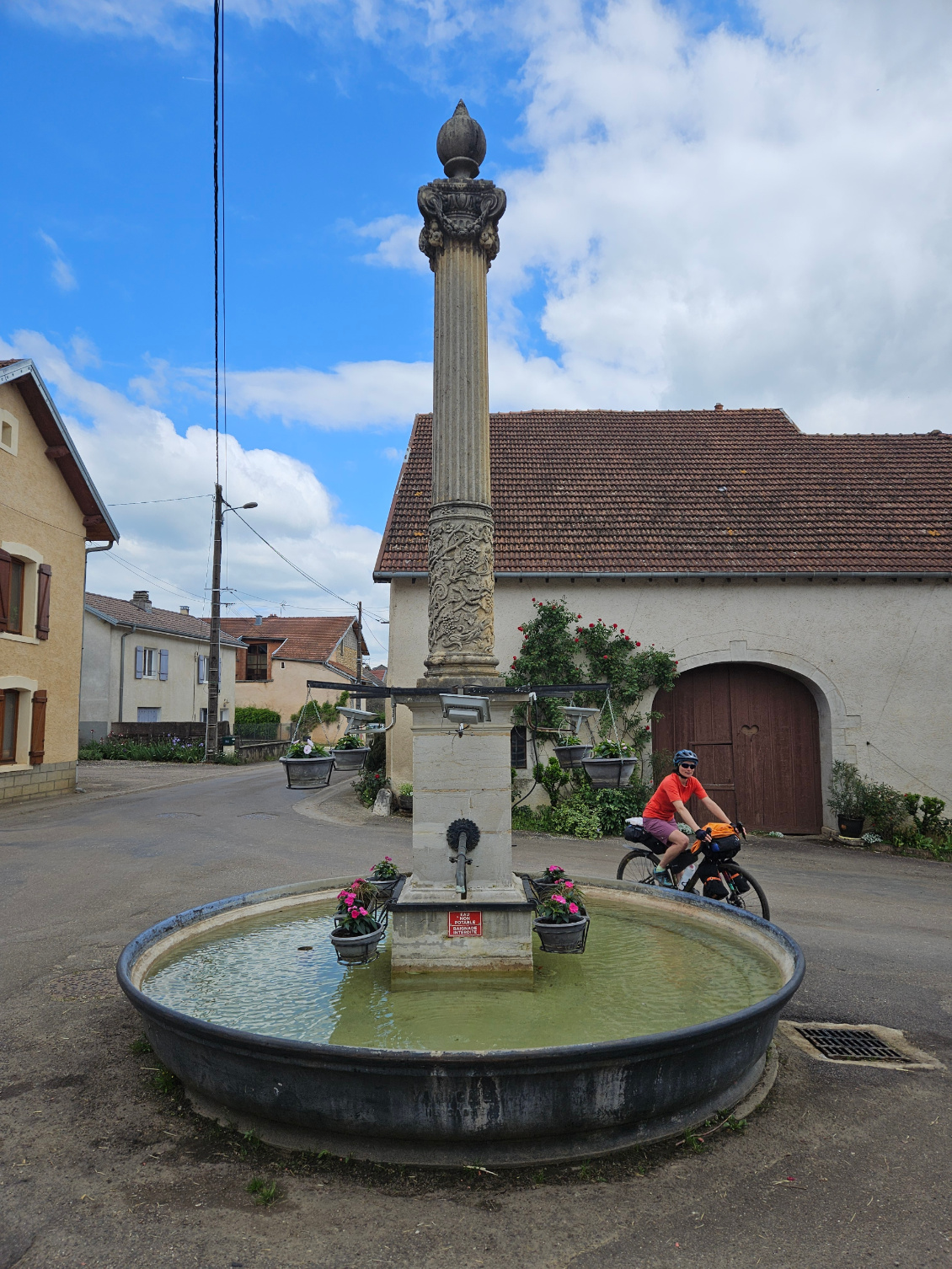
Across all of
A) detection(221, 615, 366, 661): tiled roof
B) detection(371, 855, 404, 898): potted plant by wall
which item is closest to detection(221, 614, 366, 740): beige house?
detection(221, 615, 366, 661): tiled roof

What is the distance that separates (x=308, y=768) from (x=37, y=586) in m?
13.9

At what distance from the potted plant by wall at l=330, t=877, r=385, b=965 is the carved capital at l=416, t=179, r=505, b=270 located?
4.57 m

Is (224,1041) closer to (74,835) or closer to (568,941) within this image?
(568,941)

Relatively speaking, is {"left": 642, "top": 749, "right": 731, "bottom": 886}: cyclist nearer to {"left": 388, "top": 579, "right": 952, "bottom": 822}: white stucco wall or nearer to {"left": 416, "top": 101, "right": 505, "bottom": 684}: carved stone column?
{"left": 416, "top": 101, "right": 505, "bottom": 684}: carved stone column

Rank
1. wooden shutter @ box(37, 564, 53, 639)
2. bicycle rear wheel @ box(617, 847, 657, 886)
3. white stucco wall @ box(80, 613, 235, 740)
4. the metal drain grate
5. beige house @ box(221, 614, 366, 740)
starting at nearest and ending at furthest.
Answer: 1. the metal drain grate
2. bicycle rear wheel @ box(617, 847, 657, 886)
3. wooden shutter @ box(37, 564, 53, 639)
4. white stucco wall @ box(80, 613, 235, 740)
5. beige house @ box(221, 614, 366, 740)

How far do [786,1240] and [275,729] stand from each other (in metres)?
35.2

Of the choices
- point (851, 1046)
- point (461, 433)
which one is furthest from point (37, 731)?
point (851, 1046)

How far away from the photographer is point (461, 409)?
561 centimetres

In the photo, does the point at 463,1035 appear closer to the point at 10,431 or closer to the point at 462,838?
the point at 462,838

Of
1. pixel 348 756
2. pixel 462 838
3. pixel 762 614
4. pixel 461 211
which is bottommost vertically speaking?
pixel 462 838

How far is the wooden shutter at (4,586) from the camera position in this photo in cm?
1548

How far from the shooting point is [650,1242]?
9.11 ft

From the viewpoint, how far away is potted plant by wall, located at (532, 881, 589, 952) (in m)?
4.83

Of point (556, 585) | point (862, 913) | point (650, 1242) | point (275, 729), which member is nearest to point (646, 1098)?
point (650, 1242)
